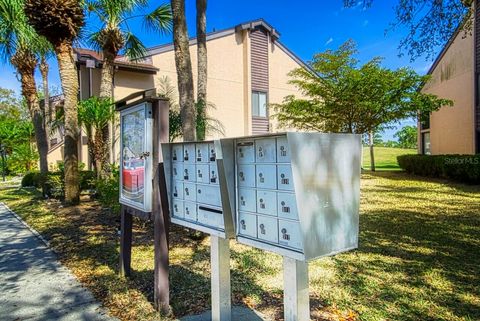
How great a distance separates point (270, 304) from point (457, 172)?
13.1 metres

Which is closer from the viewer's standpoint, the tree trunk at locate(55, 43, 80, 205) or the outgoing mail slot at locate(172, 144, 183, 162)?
the outgoing mail slot at locate(172, 144, 183, 162)

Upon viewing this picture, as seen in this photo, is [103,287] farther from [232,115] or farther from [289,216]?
[232,115]

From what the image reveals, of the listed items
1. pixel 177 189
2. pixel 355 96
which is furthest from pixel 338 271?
pixel 355 96

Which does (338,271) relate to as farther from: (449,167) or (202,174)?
(449,167)

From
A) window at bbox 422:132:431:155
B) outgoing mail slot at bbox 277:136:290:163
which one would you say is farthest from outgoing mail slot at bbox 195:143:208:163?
window at bbox 422:132:431:155

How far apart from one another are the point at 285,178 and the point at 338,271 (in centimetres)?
274

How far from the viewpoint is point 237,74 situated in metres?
17.4

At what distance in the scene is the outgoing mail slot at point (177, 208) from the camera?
3166 millimetres

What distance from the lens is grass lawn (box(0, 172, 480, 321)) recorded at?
10.7ft

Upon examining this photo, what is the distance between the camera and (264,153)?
2174 mm

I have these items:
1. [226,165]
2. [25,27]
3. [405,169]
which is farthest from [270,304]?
[405,169]

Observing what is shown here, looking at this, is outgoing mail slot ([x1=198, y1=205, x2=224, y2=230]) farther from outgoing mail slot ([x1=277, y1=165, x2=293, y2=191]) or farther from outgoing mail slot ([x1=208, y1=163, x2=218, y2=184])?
outgoing mail slot ([x1=277, y1=165, x2=293, y2=191])

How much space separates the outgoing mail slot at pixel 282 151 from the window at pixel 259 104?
639 inches

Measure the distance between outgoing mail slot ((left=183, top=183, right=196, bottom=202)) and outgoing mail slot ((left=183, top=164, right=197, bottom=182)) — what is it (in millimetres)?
53
